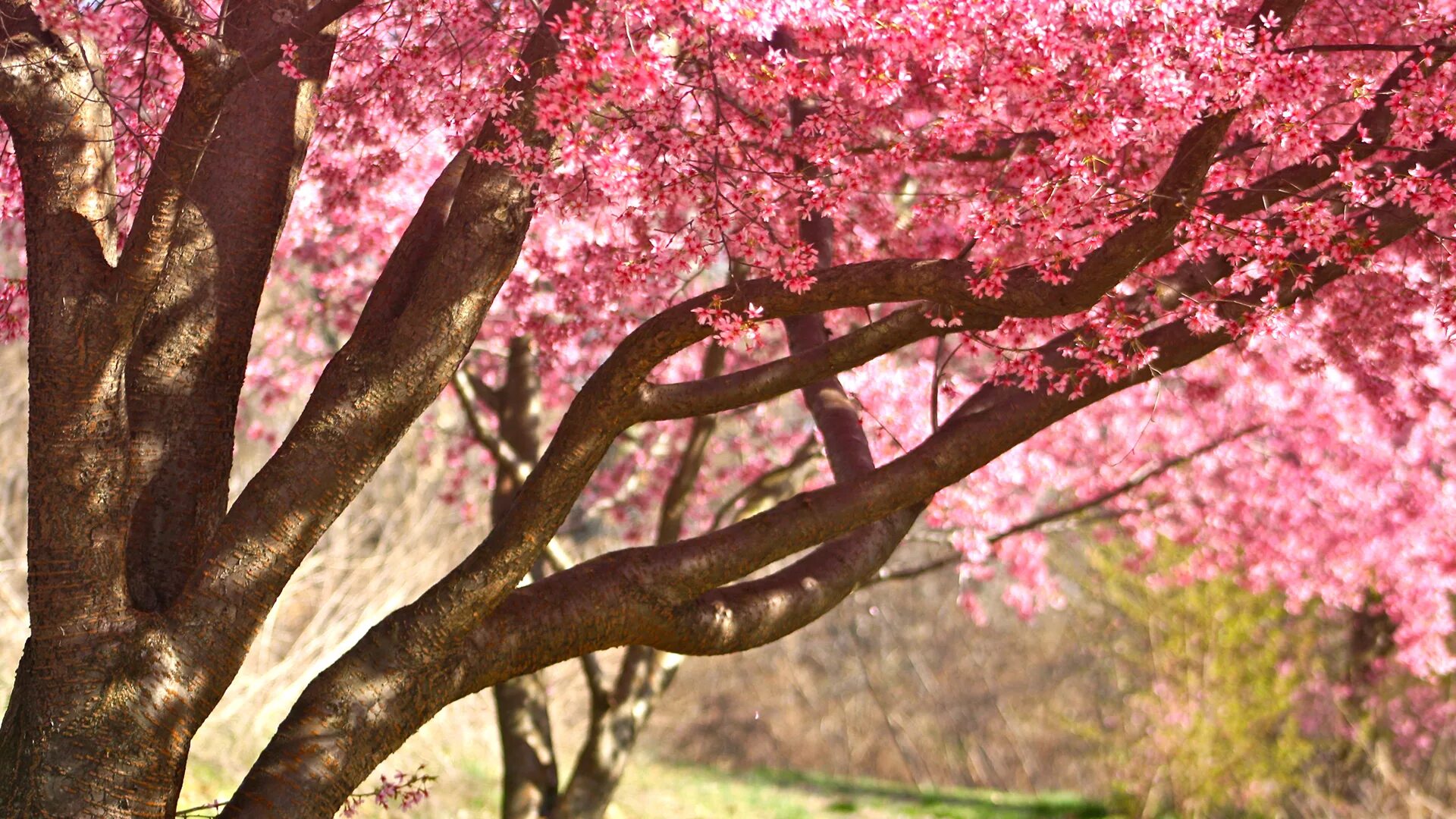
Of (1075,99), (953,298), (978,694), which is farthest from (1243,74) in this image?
(978,694)

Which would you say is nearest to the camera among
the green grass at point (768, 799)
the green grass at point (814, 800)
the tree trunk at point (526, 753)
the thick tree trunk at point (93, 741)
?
the thick tree trunk at point (93, 741)

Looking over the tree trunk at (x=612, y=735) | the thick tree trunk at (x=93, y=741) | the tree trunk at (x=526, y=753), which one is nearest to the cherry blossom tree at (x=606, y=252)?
the thick tree trunk at (x=93, y=741)

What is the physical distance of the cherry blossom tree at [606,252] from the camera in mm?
3719

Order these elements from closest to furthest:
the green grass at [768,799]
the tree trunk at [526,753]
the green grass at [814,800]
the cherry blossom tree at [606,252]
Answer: the cherry blossom tree at [606,252] < the tree trunk at [526,753] < the green grass at [768,799] < the green grass at [814,800]

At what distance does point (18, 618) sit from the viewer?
9.83m

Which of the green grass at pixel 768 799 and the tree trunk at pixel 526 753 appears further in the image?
the green grass at pixel 768 799

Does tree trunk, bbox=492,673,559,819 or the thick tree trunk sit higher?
tree trunk, bbox=492,673,559,819

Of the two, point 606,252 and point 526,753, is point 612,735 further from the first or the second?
point 606,252

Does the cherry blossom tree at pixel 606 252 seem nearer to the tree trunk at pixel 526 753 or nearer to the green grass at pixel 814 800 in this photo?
the tree trunk at pixel 526 753

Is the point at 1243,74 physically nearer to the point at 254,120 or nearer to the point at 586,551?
the point at 254,120

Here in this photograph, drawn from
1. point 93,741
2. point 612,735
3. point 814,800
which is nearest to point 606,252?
point 93,741

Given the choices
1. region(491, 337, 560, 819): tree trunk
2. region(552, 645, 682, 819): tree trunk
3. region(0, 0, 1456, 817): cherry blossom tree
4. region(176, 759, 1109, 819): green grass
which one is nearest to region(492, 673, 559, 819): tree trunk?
region(491, 337, 560, 819): tree trunk

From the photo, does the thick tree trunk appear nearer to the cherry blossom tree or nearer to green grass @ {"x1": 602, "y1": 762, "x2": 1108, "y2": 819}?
the cherry blossom tree

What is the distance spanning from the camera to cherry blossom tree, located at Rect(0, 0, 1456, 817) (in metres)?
3.72
